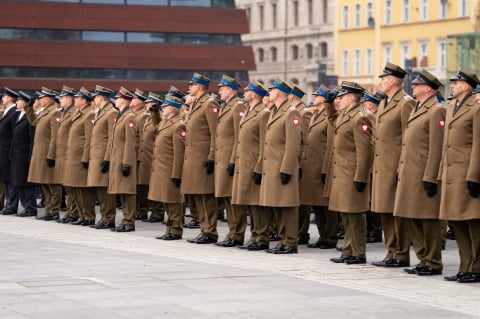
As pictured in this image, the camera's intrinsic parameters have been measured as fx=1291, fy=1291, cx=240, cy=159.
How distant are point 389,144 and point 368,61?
75.6m

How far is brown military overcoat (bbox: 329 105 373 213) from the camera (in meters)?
15.4

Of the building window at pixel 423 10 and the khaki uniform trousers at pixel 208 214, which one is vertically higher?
the building window at pixel 423 10

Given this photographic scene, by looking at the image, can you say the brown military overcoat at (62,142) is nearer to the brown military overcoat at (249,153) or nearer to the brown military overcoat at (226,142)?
the brown military overcoat at (226,142)

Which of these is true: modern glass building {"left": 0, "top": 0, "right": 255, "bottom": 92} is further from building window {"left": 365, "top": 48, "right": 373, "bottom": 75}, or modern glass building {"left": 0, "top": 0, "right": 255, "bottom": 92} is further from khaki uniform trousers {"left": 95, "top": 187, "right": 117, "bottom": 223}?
building window {"left": 365, "top": 48, "right": 373, "bottom": 75}

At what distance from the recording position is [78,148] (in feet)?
68.5

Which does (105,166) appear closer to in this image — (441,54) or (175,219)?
(175,219)

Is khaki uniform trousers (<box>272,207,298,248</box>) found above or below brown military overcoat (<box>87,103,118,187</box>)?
below

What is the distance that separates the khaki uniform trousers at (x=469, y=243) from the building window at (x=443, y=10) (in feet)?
222

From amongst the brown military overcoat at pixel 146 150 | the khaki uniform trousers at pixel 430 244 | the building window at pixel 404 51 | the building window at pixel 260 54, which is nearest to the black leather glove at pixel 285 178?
the khaki uniform trousers at pixel 430 244

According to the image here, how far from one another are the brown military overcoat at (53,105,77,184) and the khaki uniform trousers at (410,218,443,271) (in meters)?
8.38

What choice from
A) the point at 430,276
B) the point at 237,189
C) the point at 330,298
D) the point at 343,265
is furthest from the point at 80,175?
the point at 330,298

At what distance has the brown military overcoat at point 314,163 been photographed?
697 inches

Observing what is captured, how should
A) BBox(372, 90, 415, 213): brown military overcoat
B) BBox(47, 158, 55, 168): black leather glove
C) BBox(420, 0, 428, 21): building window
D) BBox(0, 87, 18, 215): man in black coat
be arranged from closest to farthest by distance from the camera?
1. BBox(372, 90, 415, 213): brown military overcoat
2. BBox(47, 158, 55, 168): black leather glove
3. BBox(0, 87, 18, 215): man in black coat
4. BBox(420, 0, 428, 21): building window

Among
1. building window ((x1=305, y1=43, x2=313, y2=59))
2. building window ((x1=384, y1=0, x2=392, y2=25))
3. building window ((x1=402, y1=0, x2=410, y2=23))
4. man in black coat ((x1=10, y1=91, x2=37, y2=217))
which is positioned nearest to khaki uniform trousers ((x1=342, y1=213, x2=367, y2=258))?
man in black coat ((x1=10, y1=91, x2=37, y2=217))
